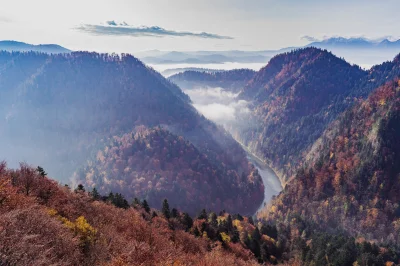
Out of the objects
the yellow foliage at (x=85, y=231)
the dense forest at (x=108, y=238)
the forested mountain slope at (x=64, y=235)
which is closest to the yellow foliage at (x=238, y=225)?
the dense forest at (x=108, y=238)

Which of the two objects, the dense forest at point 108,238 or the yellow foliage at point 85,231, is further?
the yellow foliage at point 85,231

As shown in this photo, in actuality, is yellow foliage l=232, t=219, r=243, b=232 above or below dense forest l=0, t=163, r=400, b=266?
below

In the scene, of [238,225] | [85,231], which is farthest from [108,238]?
[238,225]

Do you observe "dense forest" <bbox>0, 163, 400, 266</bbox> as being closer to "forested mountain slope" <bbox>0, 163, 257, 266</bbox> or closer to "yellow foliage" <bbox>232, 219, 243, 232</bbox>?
"forested mountain slope" <bbox>0, 163, 257, 266</bbox>

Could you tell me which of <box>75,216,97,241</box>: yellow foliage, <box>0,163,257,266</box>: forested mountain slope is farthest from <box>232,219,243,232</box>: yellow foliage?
<box>75,216,97,241</box>: yellow foliage

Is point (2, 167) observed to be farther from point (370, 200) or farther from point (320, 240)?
point (370, 200)

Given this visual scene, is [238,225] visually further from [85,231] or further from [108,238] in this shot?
[85,231]

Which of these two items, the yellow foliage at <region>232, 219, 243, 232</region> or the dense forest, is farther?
the yellow foliage at <region>232, 219, 243, 232</region>

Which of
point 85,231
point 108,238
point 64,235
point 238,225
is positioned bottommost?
point 238,225

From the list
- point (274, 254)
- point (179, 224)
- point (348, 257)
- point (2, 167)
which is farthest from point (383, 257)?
point (2, 167)

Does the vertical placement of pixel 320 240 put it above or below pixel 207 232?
below

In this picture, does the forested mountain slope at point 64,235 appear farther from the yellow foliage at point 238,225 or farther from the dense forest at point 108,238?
the yellow foliage at point 238,225
